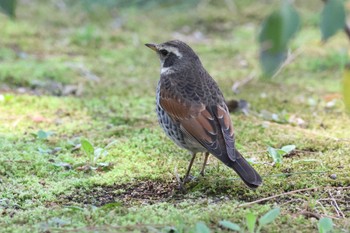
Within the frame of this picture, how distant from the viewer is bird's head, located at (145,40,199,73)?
506 cm

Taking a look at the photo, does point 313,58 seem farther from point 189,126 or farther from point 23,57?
point 189,126

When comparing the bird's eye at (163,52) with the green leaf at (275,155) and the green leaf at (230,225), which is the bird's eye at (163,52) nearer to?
the green leaf at (275,155)

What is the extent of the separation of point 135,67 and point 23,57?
4.78ft

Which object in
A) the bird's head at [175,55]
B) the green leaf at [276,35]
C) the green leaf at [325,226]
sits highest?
the green leaf at [276,35]

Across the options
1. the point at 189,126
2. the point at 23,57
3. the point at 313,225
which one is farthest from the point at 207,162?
the point at 23,57

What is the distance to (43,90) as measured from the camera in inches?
276

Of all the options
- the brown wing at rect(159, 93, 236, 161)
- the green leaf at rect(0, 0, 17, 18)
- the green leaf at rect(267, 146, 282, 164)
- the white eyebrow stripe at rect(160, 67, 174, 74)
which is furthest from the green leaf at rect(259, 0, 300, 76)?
the white eyebrow stripe at rect(160, 67, 174, 74)

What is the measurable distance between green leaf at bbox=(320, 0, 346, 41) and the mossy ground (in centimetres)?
19

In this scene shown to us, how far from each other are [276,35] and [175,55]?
3.86 metres

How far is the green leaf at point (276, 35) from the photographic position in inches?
50.3

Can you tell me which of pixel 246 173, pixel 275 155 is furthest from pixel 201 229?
pixel 275 155

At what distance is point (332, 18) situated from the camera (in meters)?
1.32

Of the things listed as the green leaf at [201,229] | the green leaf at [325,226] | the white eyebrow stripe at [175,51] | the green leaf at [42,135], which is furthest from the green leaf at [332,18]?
the green leaf at [42,135]

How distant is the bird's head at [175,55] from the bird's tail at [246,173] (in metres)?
1.32
